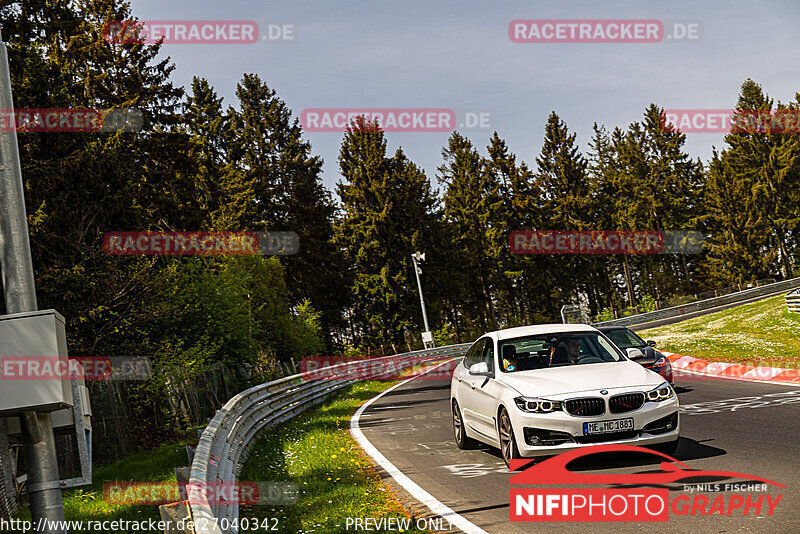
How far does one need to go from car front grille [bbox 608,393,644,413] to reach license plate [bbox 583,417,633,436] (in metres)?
0.13

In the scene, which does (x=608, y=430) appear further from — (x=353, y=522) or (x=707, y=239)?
(x=707, y=239)

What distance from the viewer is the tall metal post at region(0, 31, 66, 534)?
4852 mm

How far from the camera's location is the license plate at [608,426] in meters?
8.77

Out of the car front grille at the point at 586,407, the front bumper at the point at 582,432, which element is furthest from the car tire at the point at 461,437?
the car front grille at the point at 586,407

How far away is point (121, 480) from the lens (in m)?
12.9

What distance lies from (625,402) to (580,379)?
66cm

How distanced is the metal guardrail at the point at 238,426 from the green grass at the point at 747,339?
12.2 meters

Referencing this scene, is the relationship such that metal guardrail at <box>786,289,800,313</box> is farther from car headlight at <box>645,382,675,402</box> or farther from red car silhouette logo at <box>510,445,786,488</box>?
red car silhouette logo at <box>510,445,786,488</box>

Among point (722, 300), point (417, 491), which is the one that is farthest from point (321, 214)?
point (417, 491)

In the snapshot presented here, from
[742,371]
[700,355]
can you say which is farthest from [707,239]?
[742,371]
